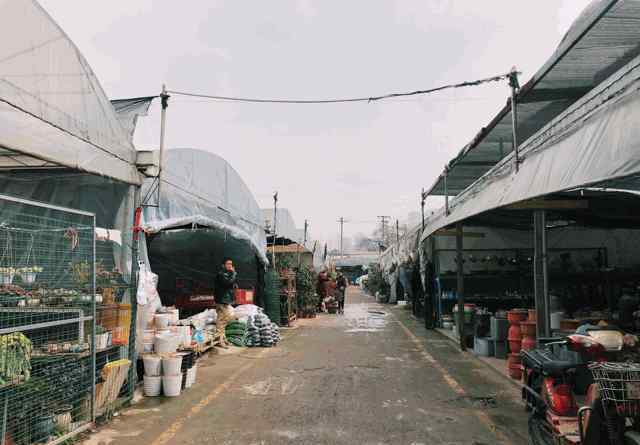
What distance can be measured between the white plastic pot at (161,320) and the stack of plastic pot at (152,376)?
151cm

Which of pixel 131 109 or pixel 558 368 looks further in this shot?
pixel 131 109

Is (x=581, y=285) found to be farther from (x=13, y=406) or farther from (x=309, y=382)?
(x=13, y=406)

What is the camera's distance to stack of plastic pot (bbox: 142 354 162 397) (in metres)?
7.62

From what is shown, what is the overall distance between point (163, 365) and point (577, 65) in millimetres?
7191

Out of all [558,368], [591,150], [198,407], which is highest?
[591,150]

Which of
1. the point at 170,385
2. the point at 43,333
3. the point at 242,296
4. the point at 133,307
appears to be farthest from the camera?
the point at 242,296

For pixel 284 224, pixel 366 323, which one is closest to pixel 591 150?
pixel 366 323

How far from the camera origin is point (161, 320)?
915 cm

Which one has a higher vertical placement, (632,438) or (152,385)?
(632,438)

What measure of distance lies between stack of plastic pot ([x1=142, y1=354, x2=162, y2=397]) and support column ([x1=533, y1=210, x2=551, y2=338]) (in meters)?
5.75

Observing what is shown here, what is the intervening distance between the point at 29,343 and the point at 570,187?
541 centimetres

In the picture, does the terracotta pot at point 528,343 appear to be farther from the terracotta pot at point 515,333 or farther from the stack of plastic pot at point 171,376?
the stack of plastic pot at point 171,376

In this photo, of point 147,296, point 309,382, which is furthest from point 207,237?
point 309,382

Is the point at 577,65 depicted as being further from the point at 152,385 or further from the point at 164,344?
the point at 152,385
